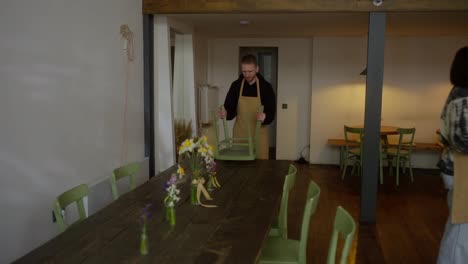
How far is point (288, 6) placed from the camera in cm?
447

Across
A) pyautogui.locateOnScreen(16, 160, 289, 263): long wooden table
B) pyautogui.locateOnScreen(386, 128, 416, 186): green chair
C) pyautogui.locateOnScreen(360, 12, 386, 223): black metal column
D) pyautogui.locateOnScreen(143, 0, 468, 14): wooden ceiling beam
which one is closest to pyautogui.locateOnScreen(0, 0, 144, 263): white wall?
pyautogui.locateOnScreen(143, 0, 468, 14): wooden ceiling beam

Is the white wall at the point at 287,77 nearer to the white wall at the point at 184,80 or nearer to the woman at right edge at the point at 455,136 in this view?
the white wall at the point at 184,80

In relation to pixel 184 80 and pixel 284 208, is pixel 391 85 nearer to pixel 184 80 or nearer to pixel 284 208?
pixel 184 80

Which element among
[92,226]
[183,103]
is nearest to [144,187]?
[92,226]

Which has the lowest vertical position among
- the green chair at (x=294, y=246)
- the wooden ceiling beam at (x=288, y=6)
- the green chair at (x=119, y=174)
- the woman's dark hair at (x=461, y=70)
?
the green chair at (x=294, y=246)

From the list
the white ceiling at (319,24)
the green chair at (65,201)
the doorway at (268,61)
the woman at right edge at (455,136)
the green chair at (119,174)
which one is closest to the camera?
the green chair at (65,201)

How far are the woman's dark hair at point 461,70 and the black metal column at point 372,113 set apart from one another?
2.05m

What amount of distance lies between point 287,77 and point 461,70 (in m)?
5.41

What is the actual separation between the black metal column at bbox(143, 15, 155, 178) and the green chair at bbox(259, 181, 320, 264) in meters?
2.76

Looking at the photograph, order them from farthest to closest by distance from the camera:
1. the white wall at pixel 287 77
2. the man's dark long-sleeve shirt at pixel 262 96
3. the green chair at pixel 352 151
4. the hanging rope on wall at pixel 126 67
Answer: the white wall at pixel 287 77
the green chair at pixel 352 151
the hanging rope on wall at pixel 126 67
the man's dark long-sleeve shirt at pixel 262 96

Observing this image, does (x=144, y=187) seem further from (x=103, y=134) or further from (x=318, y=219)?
(x=318, y=219)

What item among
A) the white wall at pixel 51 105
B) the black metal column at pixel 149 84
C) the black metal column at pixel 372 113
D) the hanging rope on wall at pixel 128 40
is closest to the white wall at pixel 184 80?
the black metal column at pixel 149 84

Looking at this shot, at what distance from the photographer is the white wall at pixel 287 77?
751cm

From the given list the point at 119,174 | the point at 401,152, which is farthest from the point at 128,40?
the point at 401,152
